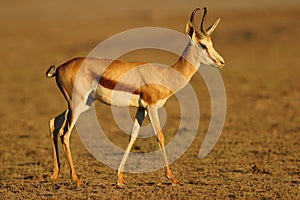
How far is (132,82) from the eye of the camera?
8328 mm

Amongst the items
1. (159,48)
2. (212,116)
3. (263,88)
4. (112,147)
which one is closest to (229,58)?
(159,48)

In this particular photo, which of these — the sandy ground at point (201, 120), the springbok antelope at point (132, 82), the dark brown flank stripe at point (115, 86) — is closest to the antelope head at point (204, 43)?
the springbok antelope at point (132, 82)

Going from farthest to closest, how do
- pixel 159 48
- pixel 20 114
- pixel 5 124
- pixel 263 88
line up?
pixel 159 48, pixel 263 88, pixel 20 114, pixel 5 124

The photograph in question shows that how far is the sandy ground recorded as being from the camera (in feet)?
26.8

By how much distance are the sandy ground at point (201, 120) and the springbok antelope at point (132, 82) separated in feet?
1.87

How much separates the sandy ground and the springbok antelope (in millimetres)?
570

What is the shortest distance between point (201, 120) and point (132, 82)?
19.5 ft

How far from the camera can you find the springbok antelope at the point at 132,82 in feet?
27.1

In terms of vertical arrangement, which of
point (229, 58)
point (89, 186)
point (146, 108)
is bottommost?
point (89, 186)

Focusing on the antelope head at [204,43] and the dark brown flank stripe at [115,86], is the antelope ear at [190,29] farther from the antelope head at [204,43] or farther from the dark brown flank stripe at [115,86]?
the dark brown flank stripe at [115,86]

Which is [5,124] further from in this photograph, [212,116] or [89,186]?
[89,186]

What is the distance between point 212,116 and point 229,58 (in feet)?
39.2

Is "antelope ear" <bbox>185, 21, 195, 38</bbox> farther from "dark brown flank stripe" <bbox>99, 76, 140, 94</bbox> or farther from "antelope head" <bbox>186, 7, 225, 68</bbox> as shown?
"dark brown flank stripe" <bbox>99, 76, 140, 94</bbox>

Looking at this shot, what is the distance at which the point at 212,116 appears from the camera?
14.4 metres
